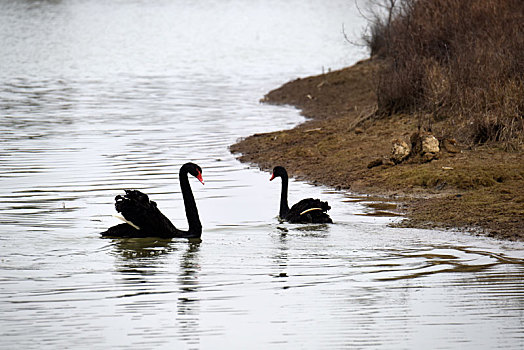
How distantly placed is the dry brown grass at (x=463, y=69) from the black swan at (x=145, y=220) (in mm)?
6183

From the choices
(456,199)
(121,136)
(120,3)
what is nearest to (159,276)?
(456,199)

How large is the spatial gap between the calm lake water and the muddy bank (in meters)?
0.57

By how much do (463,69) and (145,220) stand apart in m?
8.62

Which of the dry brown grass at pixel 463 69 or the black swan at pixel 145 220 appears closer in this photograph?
the black swan at pixel 145 220

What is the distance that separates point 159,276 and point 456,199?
5186 millimetres

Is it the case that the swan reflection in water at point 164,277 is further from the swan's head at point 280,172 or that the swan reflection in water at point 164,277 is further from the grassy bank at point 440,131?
the grassy bank at point 440,131

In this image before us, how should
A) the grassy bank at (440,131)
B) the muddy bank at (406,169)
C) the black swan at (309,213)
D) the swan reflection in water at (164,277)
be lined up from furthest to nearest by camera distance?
the grassy bank at (440,131) < the muddy bank at (406,169) < the black swan at (309,213) < the swan reflection in water at (164,277)

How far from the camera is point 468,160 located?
46.2ft

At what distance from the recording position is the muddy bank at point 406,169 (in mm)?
11422

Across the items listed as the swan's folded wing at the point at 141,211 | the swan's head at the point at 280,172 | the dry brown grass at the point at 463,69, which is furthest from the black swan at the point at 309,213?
the dry brown grass at the point at 463,69

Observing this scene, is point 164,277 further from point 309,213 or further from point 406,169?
point 406,169

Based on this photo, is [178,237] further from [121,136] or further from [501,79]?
[121,136]

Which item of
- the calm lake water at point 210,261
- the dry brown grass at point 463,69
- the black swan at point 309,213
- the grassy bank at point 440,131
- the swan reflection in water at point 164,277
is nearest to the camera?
the calm lake water at point 210,261

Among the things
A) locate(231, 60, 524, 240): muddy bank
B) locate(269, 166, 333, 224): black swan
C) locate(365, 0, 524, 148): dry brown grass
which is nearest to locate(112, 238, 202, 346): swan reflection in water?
locate(269, 166, 333, 224): black swan
